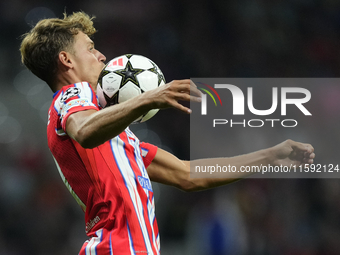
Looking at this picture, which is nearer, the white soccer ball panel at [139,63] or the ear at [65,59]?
the white soccer ball panel at [139,63]

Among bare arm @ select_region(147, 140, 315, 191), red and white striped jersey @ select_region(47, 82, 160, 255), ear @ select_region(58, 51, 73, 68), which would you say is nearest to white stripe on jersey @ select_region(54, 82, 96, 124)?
red and white striped jersey @ select_region(47, 82, 160, 255)

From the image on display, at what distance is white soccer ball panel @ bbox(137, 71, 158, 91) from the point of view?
2514 millimetres

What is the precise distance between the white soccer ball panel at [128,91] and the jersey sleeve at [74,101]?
0.21m

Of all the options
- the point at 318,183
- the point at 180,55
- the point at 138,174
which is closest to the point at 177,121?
the point at 180,55

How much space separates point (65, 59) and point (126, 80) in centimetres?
60

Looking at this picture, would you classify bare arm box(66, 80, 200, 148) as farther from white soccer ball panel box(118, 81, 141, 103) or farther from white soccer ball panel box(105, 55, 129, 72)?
white soccer ball panel box(105, 55, 129, 72)

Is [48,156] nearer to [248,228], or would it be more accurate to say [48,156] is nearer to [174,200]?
[174,200]

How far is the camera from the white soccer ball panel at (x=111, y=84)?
2.51 meters

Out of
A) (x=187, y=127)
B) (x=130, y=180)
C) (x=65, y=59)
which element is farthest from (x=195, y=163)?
(x=187, y=127)

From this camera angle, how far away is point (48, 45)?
2.85 meters

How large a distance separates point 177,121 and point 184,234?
230 cm

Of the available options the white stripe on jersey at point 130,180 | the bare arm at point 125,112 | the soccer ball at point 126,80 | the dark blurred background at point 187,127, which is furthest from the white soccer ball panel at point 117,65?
the dark blurred background at point 187,127

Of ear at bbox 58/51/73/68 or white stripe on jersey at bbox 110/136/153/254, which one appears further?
ear at bbox 58/51/73/68

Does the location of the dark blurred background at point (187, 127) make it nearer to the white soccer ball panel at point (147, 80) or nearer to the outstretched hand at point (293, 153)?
the outstretched hand at point (293, 153)
